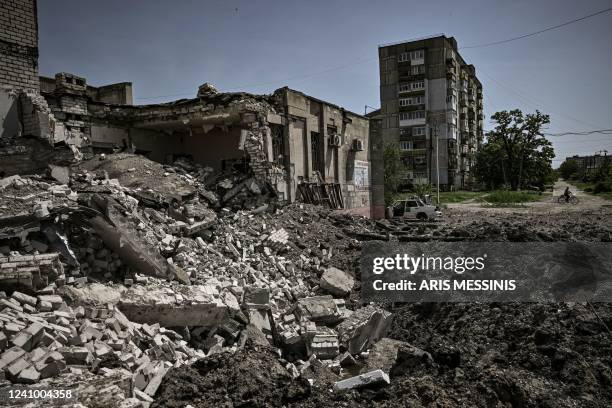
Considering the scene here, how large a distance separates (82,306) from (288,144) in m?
8.90

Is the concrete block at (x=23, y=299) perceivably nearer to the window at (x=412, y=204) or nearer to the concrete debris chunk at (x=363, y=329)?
the concrete debris chunk at (x=363, y=329)

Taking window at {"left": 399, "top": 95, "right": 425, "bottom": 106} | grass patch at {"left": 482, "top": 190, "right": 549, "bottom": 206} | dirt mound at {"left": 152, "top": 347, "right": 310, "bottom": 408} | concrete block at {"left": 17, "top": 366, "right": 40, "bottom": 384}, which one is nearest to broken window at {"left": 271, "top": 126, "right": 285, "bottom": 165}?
dirt mound at {"left": 152, "top": 347, "right": 310, "bottom": 408}

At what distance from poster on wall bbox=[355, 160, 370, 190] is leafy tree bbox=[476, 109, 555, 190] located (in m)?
34.8

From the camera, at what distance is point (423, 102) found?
49.7 m

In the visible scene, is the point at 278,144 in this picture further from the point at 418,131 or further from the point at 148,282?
the point at 418,131

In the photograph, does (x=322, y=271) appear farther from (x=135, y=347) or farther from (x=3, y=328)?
(x=3, y=328)

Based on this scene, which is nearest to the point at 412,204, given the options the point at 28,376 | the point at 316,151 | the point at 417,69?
the point at 316,151

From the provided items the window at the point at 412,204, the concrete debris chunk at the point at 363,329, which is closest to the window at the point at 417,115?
the window at the point at 412,204

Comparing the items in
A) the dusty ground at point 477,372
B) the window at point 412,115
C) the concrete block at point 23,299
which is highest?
the window at point 412,115

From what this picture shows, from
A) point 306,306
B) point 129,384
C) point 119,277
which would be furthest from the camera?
point 306,306

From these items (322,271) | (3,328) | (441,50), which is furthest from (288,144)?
(441,50)

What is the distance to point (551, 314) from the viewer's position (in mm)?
6457

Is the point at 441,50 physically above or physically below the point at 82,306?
above

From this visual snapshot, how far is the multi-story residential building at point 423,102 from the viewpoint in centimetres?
4850
